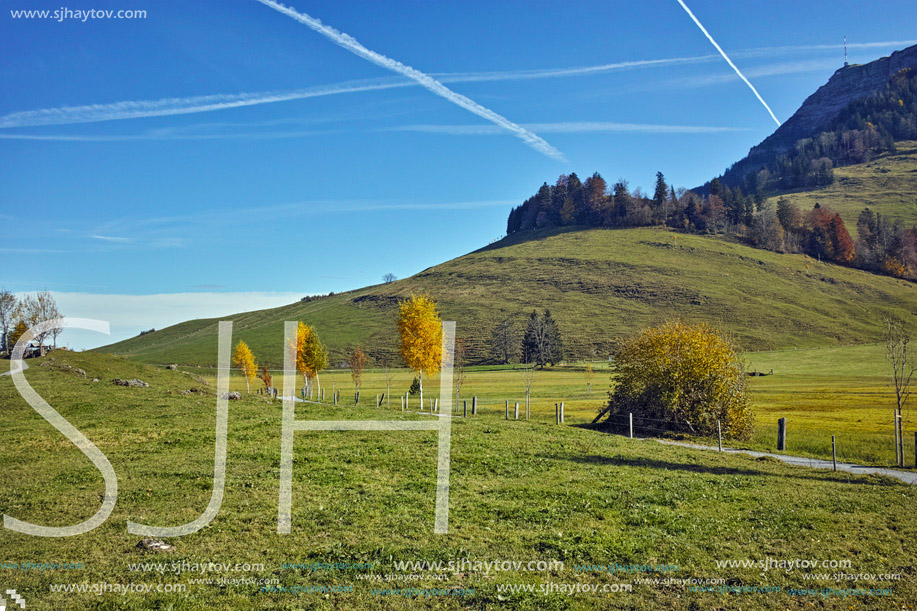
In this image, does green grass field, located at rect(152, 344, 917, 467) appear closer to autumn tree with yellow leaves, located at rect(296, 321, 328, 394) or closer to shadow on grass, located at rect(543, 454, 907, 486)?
autumn tree with yellow leaves, located at rect(296, 321, 328, 394)

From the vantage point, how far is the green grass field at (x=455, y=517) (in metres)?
8.90

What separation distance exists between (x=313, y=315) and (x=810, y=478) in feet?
541

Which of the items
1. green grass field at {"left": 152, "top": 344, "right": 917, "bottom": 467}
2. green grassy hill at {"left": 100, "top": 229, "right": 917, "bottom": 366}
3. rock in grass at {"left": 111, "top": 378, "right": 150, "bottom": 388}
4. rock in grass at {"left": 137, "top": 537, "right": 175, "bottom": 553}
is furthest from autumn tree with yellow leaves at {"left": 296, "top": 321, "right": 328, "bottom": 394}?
rock in grass at {"left": 137, "top": 537, "right": 175, "bottom": 553}

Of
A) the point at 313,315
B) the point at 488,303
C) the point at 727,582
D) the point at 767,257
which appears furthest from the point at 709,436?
the point at 767,257

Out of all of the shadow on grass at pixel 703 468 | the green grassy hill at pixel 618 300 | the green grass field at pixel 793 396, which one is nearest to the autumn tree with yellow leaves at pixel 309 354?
the green grass field at pixel 793 396

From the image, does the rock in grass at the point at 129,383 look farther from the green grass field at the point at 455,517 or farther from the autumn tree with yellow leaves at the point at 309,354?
the autumn tree with yellow leaves at the point at 309,354

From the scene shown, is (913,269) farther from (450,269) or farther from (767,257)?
(450,269)

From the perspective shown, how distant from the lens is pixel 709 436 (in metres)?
31.4

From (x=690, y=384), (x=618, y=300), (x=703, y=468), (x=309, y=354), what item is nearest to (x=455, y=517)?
(x=703, y=468)

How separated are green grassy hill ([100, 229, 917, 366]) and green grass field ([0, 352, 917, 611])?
329 feet

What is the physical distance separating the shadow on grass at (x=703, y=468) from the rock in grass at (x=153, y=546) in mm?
13837

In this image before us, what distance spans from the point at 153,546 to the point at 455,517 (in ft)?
21.0

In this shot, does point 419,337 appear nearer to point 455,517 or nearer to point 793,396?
point 793,396

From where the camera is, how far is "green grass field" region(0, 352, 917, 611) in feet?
29.2
